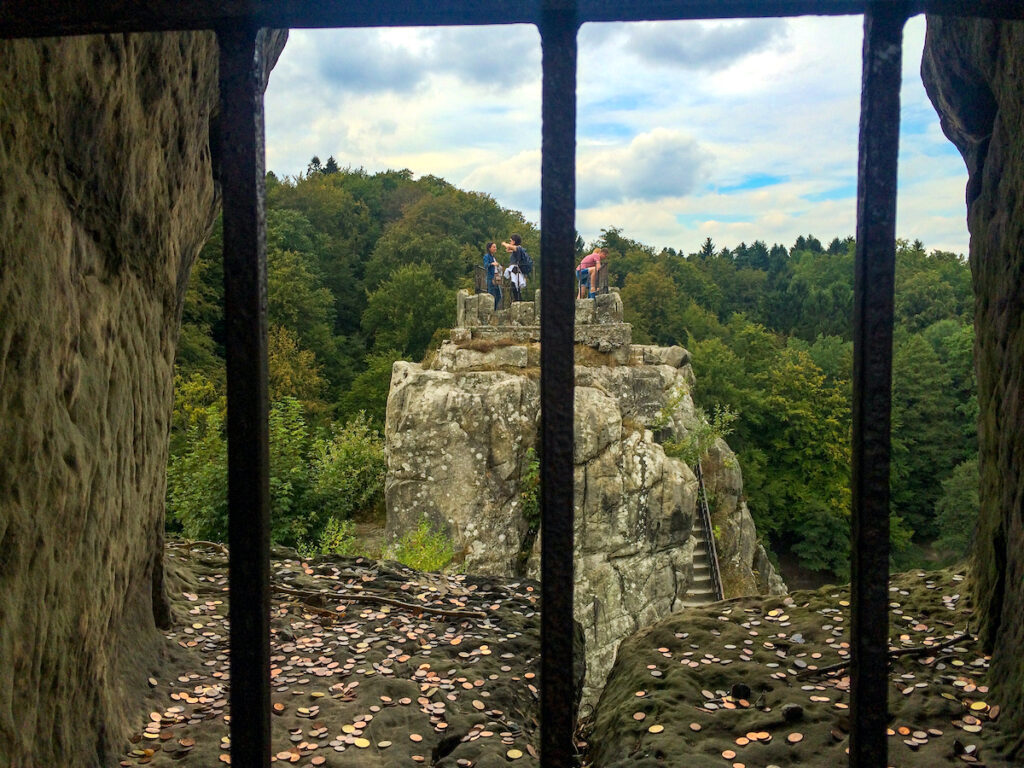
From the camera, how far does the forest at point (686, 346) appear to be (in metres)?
24.2

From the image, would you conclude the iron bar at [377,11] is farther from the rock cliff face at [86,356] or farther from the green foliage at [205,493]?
the green foliage at [205,493]

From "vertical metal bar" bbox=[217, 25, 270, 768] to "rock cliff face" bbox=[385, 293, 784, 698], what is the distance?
11.4 metres

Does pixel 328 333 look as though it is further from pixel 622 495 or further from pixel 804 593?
pixel 804 593

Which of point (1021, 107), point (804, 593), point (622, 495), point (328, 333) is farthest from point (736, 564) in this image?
point (328, 333)

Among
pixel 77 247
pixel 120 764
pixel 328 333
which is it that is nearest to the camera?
pixel 77 247

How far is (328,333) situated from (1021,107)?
2907 centimetres

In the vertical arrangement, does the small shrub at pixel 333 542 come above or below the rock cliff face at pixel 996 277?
below

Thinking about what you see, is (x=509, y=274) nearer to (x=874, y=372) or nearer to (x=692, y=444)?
(x=692, y=444)

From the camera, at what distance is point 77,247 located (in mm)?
2588

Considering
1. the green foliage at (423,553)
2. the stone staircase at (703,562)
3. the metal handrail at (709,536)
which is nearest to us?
the green foliage at (423,553)

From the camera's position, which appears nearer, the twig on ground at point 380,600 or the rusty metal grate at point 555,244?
the rusty metal grate at point 555,244

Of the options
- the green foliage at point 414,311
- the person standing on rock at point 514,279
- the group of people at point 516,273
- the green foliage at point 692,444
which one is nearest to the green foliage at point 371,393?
the green foliage at point 414,311

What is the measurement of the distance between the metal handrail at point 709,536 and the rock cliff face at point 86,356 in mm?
12737

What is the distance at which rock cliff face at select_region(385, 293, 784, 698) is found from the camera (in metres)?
12.9
